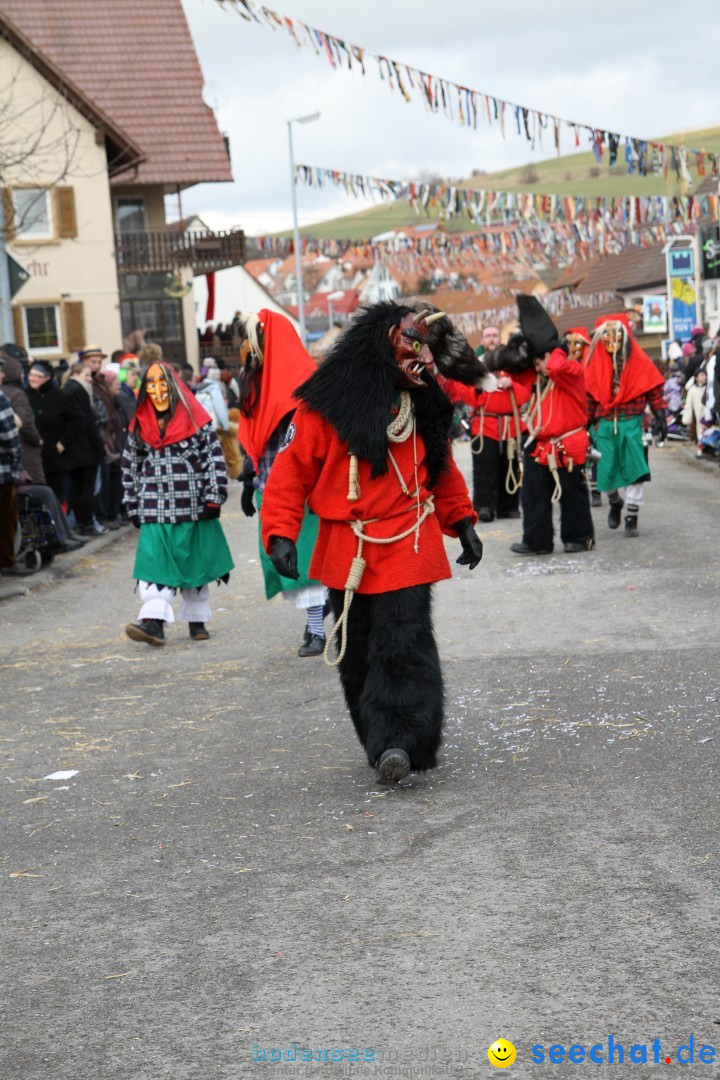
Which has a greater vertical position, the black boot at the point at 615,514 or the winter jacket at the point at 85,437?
the winter jacket at the point at 85,437

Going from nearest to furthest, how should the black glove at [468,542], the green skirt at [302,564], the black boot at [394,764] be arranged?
the black boot at [394,764], the black glove at [468,542], the green skirt at [302,564]

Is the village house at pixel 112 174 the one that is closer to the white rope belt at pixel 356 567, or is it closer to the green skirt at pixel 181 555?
the green skirt at pixel 181 555

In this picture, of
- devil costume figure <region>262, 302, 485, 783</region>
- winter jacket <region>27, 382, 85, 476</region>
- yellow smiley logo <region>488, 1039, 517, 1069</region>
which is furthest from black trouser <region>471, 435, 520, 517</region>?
yellow smiley logo <region>488, 1039, 517, 1069</region>

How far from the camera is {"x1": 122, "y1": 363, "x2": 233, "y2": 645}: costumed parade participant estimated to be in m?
10.1

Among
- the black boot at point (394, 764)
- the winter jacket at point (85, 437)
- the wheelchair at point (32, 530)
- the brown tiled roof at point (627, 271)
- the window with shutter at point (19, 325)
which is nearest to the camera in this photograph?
the black boot at point (394, 764)

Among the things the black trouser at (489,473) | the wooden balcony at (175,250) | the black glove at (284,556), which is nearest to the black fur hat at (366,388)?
the black glove at (284,556)

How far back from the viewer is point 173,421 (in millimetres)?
10164

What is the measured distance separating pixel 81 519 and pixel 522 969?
46.7ft

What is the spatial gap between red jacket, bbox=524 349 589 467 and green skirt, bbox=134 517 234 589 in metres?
4.26

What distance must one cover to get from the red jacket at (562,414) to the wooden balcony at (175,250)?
27.0 meters

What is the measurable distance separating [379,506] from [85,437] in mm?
10630

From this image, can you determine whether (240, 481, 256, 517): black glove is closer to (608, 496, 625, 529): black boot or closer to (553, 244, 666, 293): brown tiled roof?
(608, 496, 625, 529): black boot

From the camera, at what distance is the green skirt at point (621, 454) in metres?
14.3

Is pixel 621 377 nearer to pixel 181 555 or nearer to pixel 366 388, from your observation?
pixel 181 555
